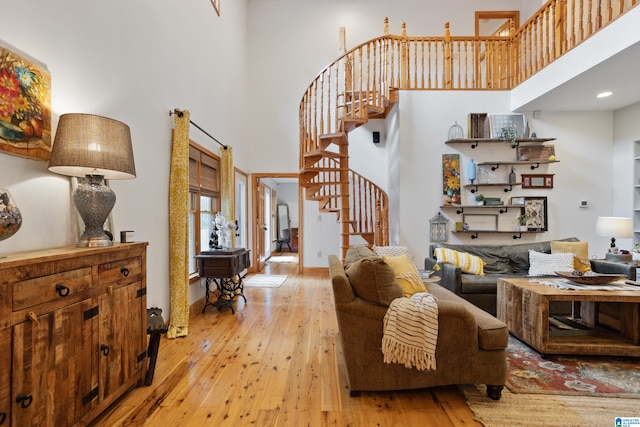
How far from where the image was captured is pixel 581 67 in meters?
3.91

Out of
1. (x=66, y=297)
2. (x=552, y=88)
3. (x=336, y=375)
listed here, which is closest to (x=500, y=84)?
(x=552, y=88)

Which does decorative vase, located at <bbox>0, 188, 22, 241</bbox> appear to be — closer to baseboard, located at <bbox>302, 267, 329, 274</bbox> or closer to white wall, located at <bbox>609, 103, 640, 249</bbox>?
baseboard, located at <bbox>302, 267, 329, 274</bbox>

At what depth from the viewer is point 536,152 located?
5180 mm

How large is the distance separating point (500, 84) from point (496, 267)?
332 cm

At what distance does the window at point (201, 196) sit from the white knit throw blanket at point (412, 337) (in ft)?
10.2

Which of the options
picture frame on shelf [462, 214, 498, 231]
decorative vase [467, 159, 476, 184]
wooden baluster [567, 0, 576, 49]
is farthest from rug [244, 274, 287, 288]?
wooden baluster [567, 0, 576, 49]

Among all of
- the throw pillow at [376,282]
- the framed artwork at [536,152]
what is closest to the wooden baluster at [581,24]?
the framed artwork at [536,152]

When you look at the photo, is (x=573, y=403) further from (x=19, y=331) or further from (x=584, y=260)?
(x=19, y=331)

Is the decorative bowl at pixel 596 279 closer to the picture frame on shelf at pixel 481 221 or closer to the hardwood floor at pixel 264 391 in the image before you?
the hardwood floor at pixel 264 391

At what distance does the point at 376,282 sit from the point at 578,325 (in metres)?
2.57

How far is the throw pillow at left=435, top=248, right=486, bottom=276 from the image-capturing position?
4059 millimetres

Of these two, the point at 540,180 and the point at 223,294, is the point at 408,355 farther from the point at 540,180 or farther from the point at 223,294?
the point at 540,180

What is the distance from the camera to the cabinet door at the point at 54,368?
1.35 m

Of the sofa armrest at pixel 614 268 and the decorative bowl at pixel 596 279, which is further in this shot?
the sofa armrest at pixel 614 268
